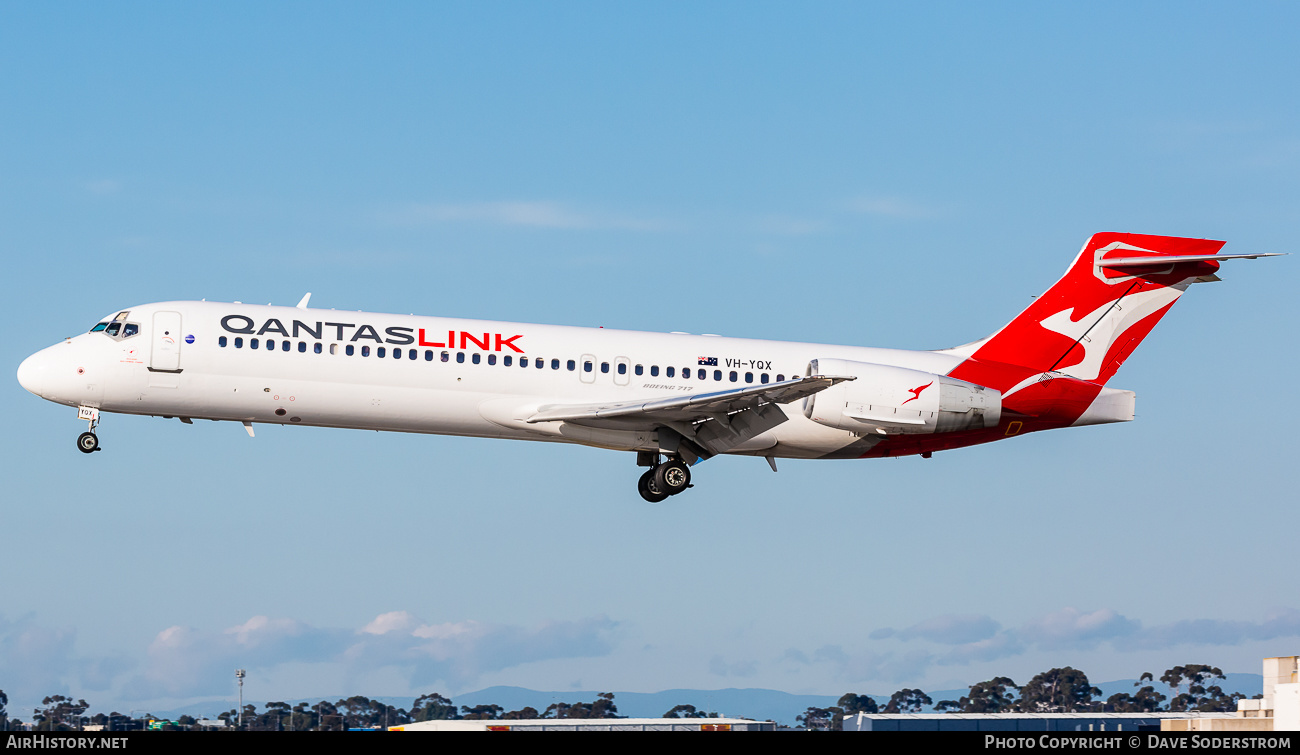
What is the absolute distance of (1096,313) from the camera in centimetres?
3447

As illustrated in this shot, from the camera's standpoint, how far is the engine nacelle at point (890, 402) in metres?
31.5

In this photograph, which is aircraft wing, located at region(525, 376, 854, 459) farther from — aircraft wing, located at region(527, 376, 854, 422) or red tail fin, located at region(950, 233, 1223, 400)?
red tail fin, located at region(950, 233, 1223, 400)

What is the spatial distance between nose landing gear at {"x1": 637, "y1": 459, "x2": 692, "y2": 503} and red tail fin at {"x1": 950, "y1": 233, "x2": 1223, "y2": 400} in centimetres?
694

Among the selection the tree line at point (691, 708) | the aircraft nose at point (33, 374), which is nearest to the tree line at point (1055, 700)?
the tree line at point (691, 708)

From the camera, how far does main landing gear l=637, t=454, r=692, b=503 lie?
108 ft

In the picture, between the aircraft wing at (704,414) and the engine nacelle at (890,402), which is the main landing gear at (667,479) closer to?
the aircraft wing at (704,414)

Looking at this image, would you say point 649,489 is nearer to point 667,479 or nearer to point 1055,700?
point 667,479

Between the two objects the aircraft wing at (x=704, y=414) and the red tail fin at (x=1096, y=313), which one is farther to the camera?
the red tail fin at (x=1096, y=313)

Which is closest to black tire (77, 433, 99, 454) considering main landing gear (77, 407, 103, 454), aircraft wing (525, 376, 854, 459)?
main landing gear (77, 407, 103, 454)

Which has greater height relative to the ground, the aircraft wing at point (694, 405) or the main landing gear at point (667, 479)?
the aircraft wing at point (694, 405)

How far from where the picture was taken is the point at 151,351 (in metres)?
30.2

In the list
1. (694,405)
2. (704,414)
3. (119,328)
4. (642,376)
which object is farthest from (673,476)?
(119,328)
